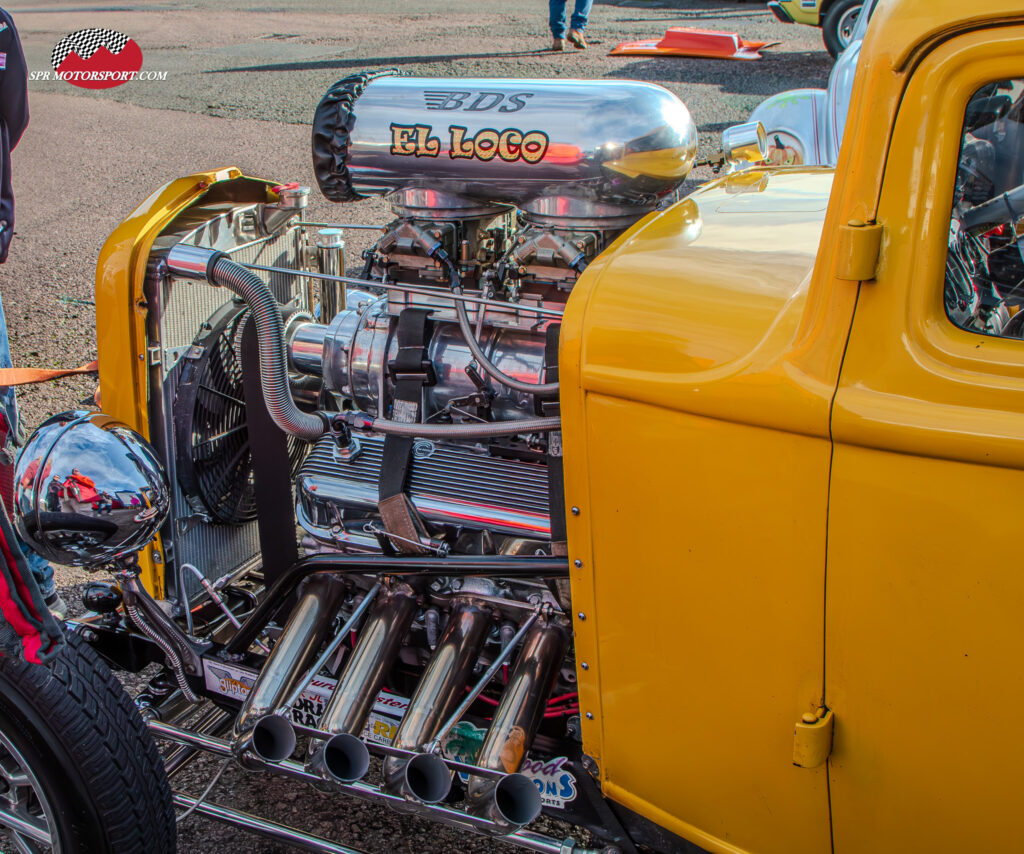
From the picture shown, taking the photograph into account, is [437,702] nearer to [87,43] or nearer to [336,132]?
[336,132]

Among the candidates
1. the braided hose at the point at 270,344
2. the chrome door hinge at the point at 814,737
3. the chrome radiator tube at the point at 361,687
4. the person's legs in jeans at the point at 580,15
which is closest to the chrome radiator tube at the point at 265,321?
the braided hose at the point at 270,344

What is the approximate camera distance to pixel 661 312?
69.9 inches

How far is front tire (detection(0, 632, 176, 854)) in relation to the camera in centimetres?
208

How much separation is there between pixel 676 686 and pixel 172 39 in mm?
15543

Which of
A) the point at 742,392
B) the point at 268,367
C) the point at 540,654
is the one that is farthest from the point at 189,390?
the point at 742,392

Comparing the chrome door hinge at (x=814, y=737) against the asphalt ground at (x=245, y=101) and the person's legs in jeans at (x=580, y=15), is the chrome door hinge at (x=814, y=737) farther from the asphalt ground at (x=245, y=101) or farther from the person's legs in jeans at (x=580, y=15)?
the person's legs in jeans at (x=580, y=15)

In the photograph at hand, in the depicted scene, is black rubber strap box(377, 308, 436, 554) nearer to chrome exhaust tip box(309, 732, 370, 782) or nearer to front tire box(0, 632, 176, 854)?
chrome exhaust tip box(309, 732, 370, 782)

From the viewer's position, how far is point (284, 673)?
2.42 meters

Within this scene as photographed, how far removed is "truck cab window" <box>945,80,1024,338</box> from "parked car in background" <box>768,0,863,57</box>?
1091 centimetres

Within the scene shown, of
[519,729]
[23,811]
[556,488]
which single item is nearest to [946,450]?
[556,488]

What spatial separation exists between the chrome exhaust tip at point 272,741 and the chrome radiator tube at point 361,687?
0.23 ft

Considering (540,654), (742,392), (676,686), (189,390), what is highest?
(742,392)

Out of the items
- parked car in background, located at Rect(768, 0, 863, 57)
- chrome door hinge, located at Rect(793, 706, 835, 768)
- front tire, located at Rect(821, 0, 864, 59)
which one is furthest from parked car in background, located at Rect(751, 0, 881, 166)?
front tire, located at Rect(821, 0, 864, 59)

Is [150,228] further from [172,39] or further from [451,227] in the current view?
[172,39]
